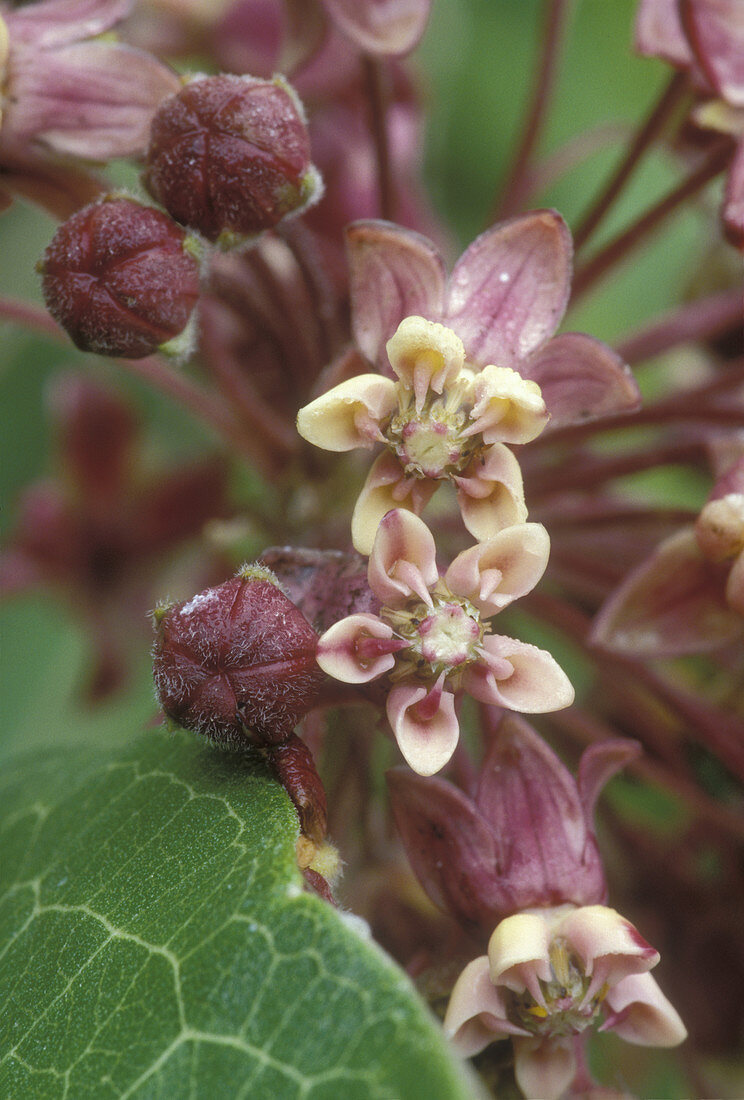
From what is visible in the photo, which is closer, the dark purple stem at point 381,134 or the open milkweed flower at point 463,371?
the open milkweed flower at point 463,371

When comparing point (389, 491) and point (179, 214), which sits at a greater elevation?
point (179, 214)

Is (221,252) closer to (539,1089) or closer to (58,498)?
(539,1089)

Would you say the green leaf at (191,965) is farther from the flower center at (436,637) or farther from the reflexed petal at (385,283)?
the reflexed petal at (385,283)

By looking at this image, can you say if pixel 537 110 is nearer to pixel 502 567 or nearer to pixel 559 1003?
pixel 502 567

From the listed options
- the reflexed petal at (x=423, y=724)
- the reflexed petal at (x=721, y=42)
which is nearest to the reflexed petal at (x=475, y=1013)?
the reflexed petal at (x=423, y=724)

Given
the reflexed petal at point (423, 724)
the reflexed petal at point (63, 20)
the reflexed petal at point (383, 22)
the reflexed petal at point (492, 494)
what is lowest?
the reflexed petal at point (423, 724)

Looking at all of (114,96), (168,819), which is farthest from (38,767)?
(114,96)

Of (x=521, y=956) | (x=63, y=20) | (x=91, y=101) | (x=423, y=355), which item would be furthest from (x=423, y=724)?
(x=63, y=20)

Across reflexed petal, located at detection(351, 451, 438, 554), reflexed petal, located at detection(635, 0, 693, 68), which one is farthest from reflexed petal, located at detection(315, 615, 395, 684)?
reflexed petal, located at detection(635, 0, 693, 68)
